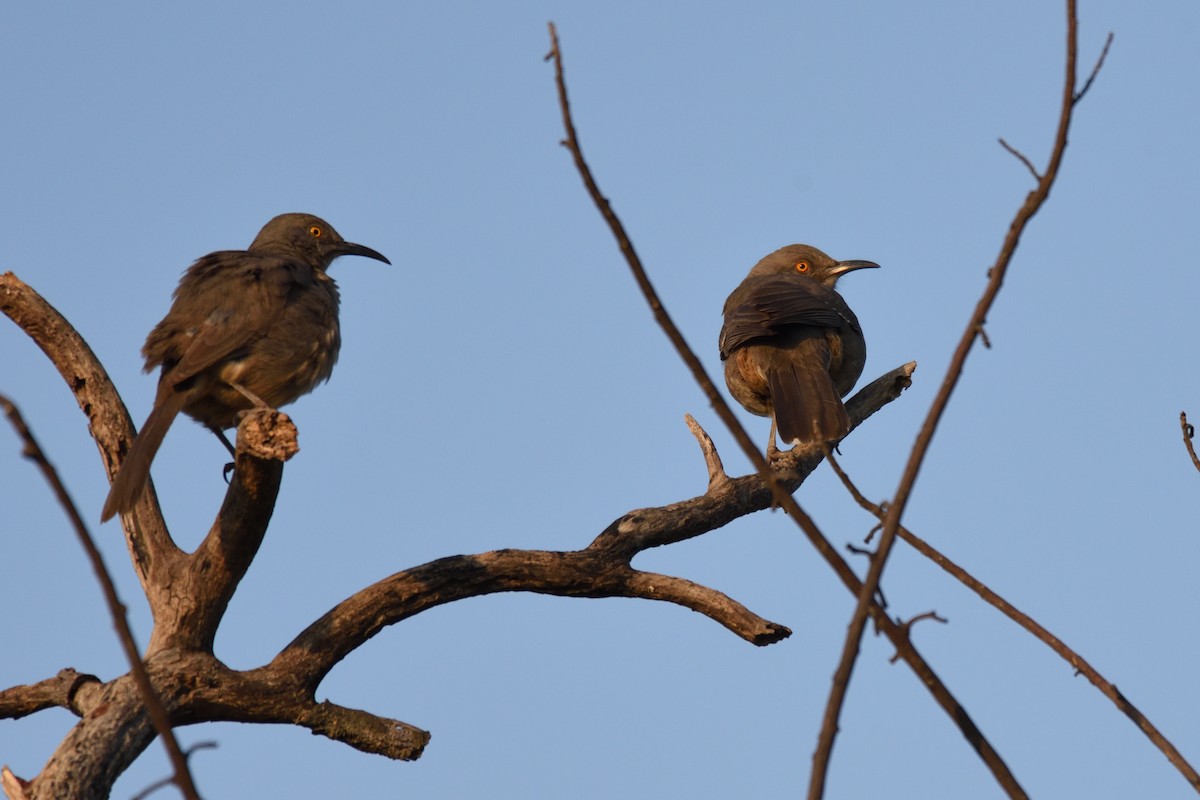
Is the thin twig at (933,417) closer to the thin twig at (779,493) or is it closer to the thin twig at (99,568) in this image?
the thin twig at (779,493)

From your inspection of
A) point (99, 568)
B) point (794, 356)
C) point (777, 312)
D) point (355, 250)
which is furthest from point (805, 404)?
point (99, 568)

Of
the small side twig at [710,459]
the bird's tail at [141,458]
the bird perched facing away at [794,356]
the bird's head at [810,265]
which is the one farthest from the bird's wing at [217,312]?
the bird's head at [810,265]

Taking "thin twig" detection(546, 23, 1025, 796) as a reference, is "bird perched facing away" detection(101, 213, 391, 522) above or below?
above

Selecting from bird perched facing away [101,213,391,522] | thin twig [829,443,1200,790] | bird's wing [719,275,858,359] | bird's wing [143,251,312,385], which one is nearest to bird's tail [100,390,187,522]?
bird perched facing away [101,213,391,522]

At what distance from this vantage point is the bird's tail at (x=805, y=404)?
7.23 m

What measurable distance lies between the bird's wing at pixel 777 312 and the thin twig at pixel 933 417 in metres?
5.69

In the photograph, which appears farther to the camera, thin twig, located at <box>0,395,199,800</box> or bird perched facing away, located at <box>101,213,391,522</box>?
bird perched facing away, located at <box>101,213,391,522</box>

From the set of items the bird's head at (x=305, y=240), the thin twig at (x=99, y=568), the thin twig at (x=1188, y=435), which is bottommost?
the thin twig at (x=99, y=568)

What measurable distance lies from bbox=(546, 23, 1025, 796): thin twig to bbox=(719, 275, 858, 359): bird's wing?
576 centimetres

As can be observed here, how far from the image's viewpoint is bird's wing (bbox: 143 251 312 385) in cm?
548

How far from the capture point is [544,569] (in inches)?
214

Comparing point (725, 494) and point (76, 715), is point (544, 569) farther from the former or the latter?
point (76, 715)

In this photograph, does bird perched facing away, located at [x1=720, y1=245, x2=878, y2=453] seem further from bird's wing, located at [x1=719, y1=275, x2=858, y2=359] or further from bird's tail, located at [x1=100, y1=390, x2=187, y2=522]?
bird's tail, located at [x1=100, y1=390, x2=187, y2=522]

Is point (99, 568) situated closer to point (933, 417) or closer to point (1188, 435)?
point (933, 417)
